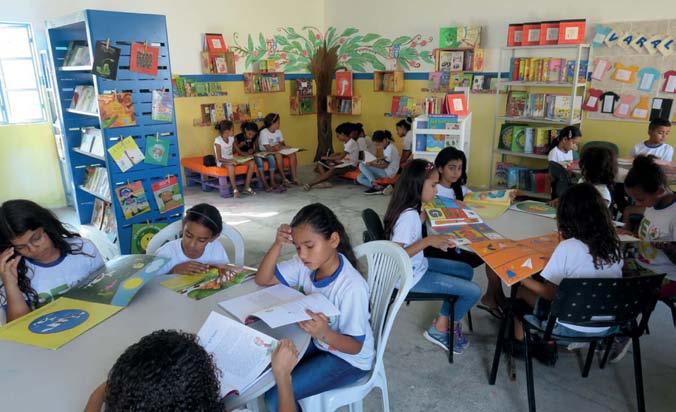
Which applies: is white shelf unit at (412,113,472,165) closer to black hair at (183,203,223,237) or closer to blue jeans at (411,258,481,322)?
blue jeans at (411,258,481,322)

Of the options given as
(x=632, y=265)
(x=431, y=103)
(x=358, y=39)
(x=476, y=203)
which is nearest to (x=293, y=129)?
(x=358, y=39)

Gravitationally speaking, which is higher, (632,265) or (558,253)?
(558,253)

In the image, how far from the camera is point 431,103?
503 centimetres

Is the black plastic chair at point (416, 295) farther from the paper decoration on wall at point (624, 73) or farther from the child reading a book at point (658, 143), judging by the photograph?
the paper decoration on wall at point (624, 73)

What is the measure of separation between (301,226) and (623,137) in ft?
17.3

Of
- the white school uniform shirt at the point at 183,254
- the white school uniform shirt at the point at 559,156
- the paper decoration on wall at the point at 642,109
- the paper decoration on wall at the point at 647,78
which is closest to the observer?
the white school uniform shirt at the point at 183,254

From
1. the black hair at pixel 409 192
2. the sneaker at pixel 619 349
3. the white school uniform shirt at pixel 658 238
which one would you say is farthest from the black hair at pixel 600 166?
the black hair at pixel 409 192

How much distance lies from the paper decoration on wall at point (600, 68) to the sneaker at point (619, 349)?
4.00m

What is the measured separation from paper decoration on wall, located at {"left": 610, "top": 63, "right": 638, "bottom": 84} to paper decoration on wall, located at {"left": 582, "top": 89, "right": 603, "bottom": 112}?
0.23 meters

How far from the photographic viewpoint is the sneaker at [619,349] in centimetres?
258

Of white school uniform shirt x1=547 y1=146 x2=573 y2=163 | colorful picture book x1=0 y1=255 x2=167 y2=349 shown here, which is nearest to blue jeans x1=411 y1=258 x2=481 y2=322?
colorful picture book x1=0 y1=255 x2=167 y2=349

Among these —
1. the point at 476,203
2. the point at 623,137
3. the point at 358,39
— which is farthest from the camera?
the point at 358,39

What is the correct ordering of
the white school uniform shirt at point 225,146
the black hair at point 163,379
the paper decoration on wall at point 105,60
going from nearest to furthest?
1. the black hair at point 163,379
2. the paper decoration on wall at point 105,60
3. the white school uniform shirt at point 225,146

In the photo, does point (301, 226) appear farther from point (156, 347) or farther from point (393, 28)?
point (393, 28)
